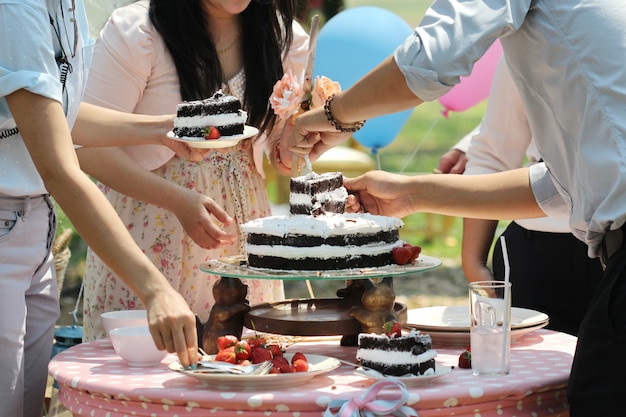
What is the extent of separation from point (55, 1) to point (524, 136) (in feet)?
6.23

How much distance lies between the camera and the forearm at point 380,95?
87.4 inches

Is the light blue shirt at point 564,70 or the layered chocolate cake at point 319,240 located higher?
the light blue shirt at point 564,70

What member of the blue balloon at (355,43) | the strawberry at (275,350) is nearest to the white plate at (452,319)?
the strawberry at (275,350)

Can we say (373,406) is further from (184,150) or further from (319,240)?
(184,150)

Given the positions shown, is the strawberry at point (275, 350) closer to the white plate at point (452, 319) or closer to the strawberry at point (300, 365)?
the strawberry at point (300, 365)

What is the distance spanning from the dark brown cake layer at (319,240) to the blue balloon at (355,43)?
6.86ft

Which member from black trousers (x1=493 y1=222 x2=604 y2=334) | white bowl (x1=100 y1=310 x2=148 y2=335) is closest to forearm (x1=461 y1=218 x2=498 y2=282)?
black trousers (x1=493 y1=222 x2=604 y2=334)

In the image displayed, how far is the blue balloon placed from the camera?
4.61 m

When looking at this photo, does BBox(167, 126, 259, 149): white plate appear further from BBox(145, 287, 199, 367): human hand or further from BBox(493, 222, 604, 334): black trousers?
BBox(493, 222, 604, 334): black trousers

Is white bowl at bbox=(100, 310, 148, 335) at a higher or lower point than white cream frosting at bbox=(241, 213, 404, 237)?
lower

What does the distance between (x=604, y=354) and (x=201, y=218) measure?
137 cm

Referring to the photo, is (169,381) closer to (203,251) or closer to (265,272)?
(265,272)

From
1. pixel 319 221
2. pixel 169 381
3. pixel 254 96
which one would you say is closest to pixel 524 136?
pixel 254 96

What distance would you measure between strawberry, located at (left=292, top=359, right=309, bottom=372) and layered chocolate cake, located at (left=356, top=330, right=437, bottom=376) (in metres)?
0.16
